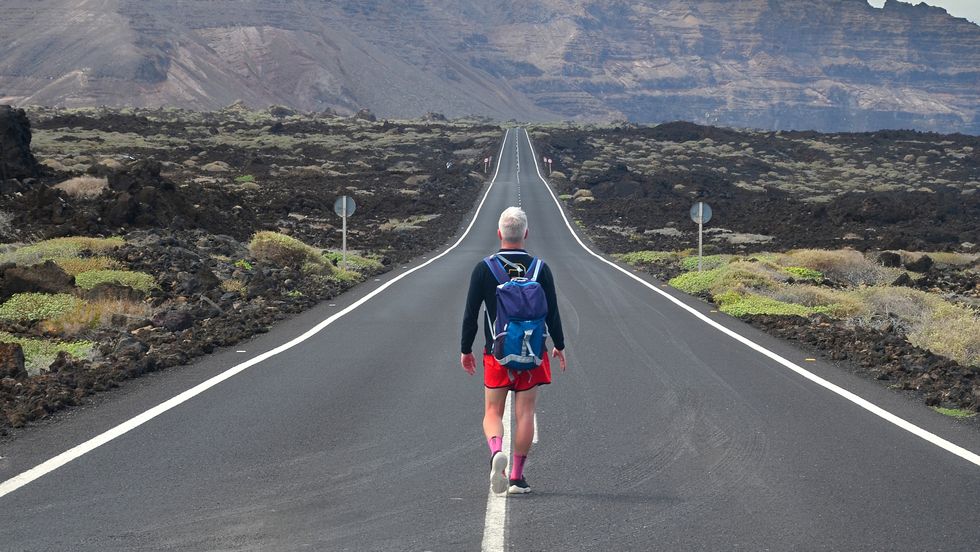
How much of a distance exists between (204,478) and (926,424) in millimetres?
6254

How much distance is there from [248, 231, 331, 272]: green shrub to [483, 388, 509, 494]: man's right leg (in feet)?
56.5

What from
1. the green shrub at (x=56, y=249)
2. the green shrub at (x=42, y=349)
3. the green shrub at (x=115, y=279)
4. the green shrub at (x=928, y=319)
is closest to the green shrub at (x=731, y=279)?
the green shrub at (x=928, y=319)

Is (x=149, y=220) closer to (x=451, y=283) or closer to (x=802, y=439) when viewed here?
(x=451, y=283)

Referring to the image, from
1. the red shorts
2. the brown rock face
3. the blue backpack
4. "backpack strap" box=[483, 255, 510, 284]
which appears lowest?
the red shorts

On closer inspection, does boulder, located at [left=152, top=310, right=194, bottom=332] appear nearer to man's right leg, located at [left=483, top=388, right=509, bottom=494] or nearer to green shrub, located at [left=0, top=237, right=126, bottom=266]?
green shrub, located at [left=0, top=237, right=126, bottom=266]

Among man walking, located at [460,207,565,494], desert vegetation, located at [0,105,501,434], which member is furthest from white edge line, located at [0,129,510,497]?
man walking, located at [460,207,565,494]

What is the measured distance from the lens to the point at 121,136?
84500 millimetres

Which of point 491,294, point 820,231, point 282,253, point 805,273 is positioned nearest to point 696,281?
point 805,273

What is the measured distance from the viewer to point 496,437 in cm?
688

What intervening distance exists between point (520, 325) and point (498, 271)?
1.35ft

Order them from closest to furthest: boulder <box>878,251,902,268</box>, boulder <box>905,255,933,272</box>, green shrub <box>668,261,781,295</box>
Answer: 1. green shrub <box>668,261,781,295</box>
2. boulder <box>905,255,933,272</box>
3. boulder <box>878,251,902,268</box>

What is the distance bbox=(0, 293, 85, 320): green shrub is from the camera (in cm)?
1440

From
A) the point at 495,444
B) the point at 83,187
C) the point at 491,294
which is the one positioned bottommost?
the point at 495,444

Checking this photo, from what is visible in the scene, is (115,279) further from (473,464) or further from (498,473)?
(498,473)
